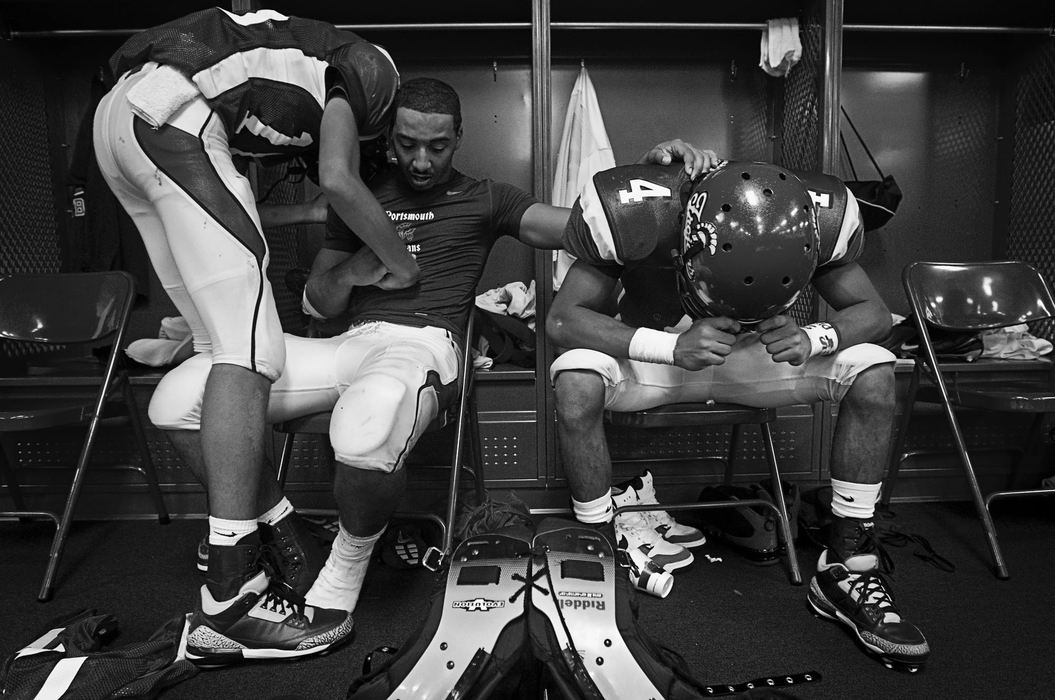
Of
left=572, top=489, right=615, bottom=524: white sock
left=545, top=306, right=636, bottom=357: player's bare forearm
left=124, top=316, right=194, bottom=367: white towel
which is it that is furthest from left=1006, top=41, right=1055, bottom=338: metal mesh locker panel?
left=124, top=316, right=194, bottom=367: white towel

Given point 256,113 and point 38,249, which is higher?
point 256,113

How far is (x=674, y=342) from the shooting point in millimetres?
1508

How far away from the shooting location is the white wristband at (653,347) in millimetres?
1508

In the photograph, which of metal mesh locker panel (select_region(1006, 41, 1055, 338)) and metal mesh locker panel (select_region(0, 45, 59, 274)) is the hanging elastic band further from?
metal mesh locker panel (select_region(0, 45, 59, 274))

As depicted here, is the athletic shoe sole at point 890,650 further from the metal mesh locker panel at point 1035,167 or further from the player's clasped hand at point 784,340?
the metal mesh locker panel at point 1035,167

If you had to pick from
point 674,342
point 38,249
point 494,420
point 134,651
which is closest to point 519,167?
point 494,420

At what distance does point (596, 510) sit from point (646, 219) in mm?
673

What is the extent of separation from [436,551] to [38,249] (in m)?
2.09

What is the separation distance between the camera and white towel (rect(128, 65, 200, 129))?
1.34m

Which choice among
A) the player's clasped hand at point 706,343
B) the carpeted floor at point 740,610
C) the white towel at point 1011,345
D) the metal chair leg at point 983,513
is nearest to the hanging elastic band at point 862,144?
the white towel at point 1011,345

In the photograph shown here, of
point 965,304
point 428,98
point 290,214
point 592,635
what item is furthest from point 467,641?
point 965,304

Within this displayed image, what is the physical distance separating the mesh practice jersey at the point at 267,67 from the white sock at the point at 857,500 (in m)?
1.35

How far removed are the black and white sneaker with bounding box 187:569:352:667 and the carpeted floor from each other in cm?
3

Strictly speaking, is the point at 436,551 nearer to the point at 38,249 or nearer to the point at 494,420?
the point at 494,420
